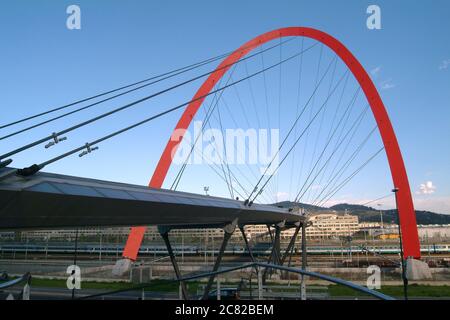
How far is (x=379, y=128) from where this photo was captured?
38.8 m

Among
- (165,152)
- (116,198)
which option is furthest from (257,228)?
(116,198)

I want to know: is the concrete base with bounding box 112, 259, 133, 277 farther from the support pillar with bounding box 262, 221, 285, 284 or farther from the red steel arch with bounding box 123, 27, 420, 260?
the support pillar with bounding box 262, 221, 285, 284

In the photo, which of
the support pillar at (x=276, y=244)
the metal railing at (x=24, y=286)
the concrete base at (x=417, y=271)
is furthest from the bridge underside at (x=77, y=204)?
the concrete base at (x=417, y=271)

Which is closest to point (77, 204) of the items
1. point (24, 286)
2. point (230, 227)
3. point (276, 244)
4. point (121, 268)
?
point (24, 286)

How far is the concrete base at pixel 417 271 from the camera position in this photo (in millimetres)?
32188

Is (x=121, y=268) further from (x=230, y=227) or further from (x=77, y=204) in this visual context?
(x=77, y=204)

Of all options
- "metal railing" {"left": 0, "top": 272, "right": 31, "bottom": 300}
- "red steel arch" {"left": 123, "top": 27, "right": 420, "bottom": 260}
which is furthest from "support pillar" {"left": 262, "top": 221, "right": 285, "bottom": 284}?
"metal railing" {"left": 0, "top": 272, "right": 31, "bottom": 300}

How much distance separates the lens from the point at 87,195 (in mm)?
6906

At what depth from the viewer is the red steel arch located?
35.6 m

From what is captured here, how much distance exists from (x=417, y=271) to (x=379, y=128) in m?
14.4

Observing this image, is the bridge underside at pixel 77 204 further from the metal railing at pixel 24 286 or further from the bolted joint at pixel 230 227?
the bolted joint at pixel 230 227
